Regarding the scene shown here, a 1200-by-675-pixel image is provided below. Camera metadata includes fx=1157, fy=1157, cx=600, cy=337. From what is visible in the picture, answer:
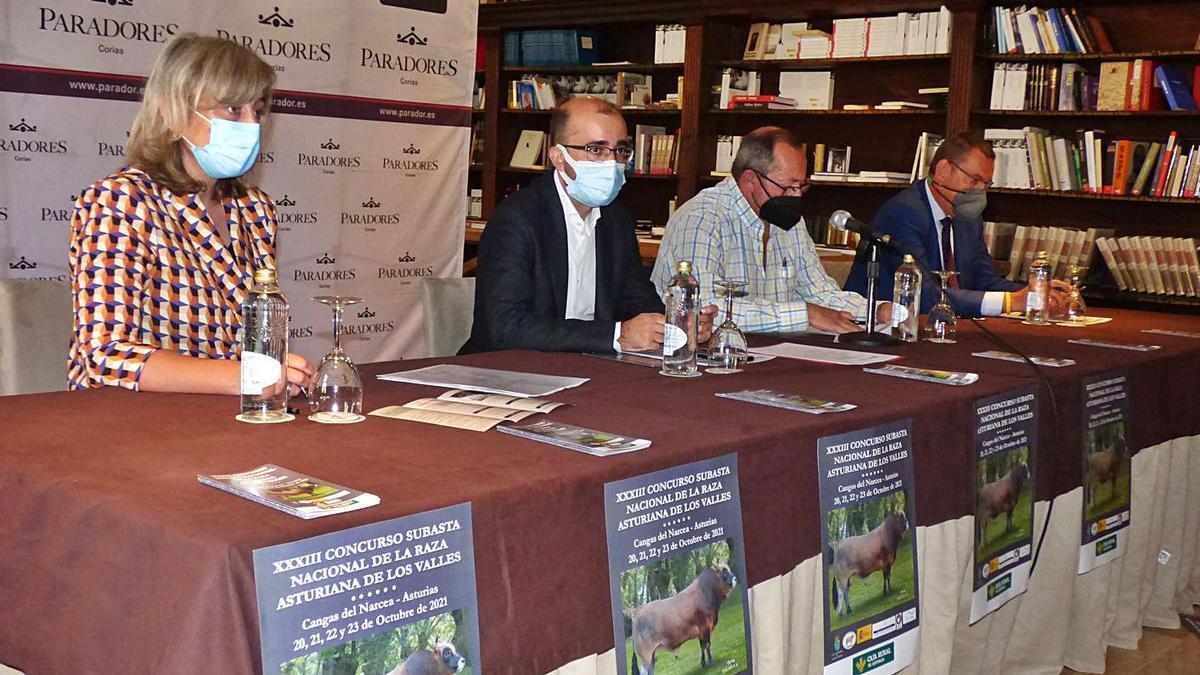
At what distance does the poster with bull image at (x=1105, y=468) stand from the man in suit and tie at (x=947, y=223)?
1.26 metres

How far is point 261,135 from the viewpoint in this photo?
2234mm

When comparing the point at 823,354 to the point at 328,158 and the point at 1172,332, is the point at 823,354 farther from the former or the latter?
the point at 328,158

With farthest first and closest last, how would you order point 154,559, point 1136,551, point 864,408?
point 1136,551 < point 864,408 < point 154,559

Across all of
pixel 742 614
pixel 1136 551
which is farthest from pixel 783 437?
pixel 1136 551

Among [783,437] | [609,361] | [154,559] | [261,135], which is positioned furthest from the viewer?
[609,361]

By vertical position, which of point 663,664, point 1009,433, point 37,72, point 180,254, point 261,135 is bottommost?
point 663,664

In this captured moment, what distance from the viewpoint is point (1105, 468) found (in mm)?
2713

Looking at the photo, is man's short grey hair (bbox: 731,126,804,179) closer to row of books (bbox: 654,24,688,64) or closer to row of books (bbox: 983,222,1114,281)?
row of books (bbox: 983,222,1114,281)

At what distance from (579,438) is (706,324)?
930 millimetres

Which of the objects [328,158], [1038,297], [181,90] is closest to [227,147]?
[181,90]

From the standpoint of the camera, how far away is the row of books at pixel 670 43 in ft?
22.1

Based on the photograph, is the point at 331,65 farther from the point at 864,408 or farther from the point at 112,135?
the point at 864,408

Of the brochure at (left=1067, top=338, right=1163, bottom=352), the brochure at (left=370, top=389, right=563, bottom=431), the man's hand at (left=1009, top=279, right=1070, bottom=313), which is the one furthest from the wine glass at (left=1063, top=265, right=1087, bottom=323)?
the brochure at (left=370, top=389, right=563, bottom=431)

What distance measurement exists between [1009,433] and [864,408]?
461 millimetres
